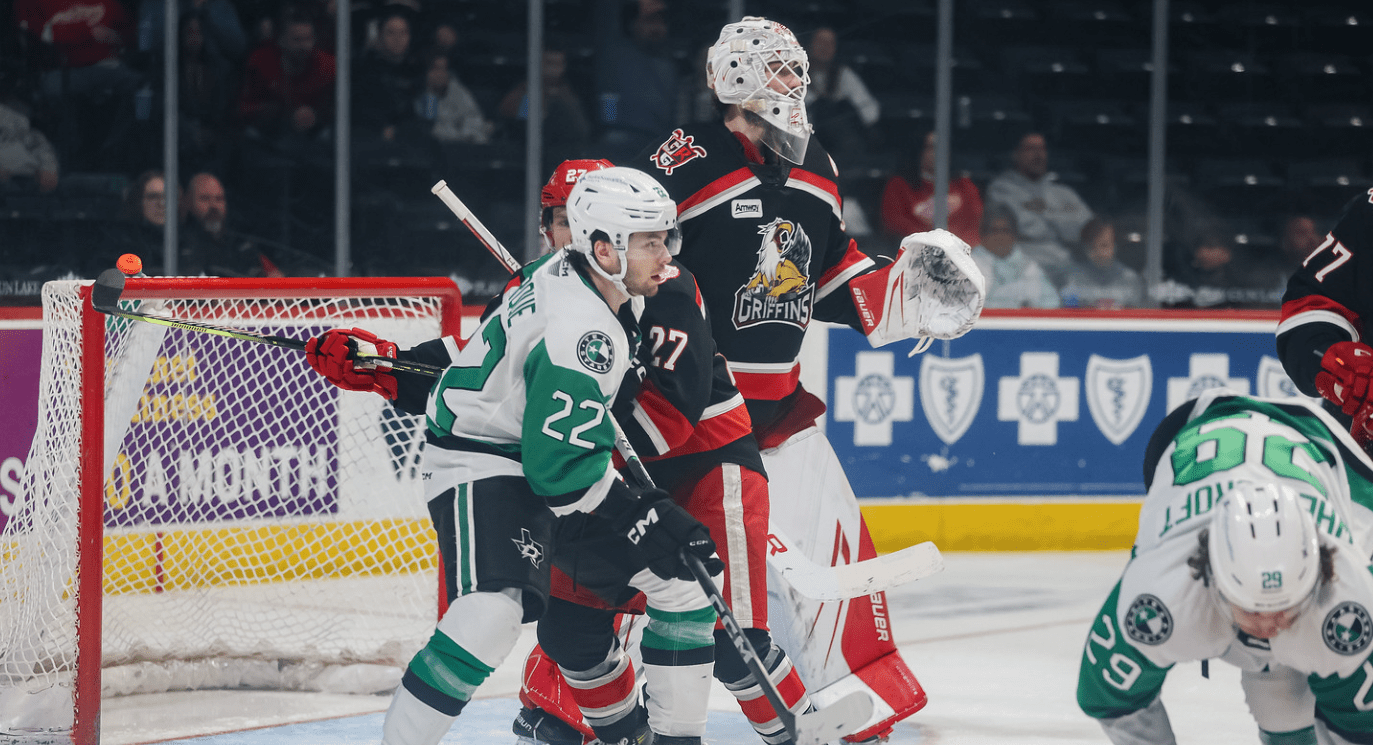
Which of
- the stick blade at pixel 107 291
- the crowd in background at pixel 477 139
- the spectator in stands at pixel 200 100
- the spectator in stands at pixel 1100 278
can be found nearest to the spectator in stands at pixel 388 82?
the crowd in background at pixel 477 139

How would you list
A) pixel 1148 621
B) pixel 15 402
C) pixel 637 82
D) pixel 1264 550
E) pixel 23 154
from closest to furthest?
pixel 1264 550 < pixel 1148 621 < pixel 15 402 < pixel 23 154 < pixel 637 82

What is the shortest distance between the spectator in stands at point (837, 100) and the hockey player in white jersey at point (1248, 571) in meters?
4.16

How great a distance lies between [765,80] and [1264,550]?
1.45 metres

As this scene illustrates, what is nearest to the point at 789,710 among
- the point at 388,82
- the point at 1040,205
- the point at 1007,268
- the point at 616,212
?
the point at 616,212

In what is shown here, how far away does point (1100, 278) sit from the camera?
6.42 meters

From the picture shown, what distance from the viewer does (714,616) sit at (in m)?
2.88

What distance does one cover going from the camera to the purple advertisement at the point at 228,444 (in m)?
4.13

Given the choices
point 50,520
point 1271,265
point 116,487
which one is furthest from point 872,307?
point 1271,265

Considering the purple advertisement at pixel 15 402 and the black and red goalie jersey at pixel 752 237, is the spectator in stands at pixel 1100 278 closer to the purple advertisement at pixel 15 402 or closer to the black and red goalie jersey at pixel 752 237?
the black and red goalie jersey at pixel 752 237

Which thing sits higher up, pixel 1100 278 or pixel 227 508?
pixel 1100 278

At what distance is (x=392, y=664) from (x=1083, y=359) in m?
3.04

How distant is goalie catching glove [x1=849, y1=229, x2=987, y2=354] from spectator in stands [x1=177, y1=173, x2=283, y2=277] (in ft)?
9.27

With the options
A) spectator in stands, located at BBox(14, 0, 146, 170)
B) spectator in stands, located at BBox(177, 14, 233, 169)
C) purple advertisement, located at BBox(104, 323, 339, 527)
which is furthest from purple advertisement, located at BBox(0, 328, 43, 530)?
spectator in stands, located at BBox(177, 14, 233, 169)

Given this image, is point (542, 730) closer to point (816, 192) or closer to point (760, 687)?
point (760, 687)
